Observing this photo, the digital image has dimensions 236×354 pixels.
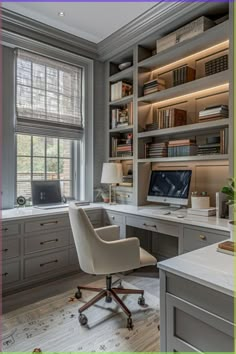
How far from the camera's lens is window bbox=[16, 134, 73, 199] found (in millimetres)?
3045

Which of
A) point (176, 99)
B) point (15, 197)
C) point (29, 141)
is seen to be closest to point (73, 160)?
point (29, 141)

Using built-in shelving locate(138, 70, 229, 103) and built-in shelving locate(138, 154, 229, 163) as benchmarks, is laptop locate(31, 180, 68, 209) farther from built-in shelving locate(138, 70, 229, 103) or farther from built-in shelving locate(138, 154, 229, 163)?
built-in shelving locate(138, 70, 229, 103)

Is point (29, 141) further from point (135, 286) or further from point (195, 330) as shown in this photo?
point (195, 330)

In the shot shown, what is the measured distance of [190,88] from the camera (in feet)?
8.47

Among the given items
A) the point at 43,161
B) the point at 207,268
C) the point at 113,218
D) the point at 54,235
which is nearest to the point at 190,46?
the point at 113,218

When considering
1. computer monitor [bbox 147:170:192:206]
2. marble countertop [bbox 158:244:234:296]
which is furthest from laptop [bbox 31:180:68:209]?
marble countertop [bbox 158:244:234:296]

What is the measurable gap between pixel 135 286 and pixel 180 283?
1684 mm

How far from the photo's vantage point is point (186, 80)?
264 centimetres

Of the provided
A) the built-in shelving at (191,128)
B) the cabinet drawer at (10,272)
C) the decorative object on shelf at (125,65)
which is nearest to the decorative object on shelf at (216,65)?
the built-in shelving at (191,128)

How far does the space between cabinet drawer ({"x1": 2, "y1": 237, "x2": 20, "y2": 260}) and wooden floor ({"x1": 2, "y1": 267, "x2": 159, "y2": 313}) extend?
39 cm

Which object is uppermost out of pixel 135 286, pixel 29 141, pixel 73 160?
pixel 29 141

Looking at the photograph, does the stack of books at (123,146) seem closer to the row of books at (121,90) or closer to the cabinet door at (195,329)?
the row of books at (121,90)

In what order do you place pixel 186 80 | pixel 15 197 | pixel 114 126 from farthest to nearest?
pixel 114 126, pixel 15 197, pixel 186 80

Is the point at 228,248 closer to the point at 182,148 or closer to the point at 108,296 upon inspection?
the point at 108,296
